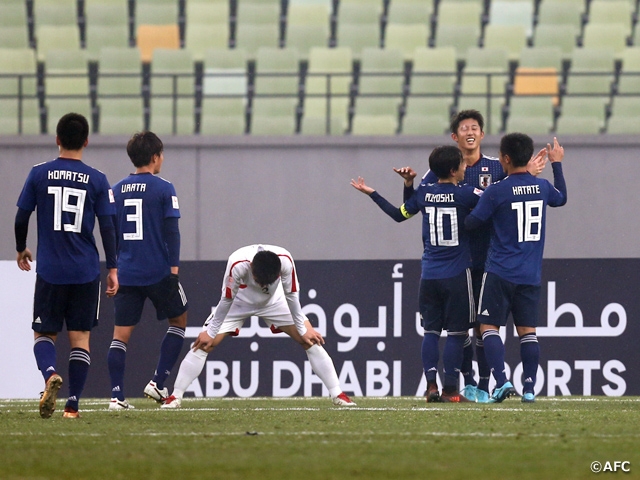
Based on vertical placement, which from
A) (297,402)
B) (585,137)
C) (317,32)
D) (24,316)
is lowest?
(297,402)

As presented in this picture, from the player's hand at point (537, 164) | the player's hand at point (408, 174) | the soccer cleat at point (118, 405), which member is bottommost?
the soccer cleat at point (118, 405)

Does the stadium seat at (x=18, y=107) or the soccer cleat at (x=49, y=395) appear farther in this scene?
the stadium seat at (x=18, y=107)

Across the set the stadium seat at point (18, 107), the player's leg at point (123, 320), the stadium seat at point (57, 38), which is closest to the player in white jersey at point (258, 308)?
the player's leg at point (123, 320)

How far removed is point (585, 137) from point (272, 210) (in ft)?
13.6

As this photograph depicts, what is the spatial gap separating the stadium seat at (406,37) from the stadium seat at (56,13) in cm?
508

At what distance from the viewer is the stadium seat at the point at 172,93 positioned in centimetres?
1570

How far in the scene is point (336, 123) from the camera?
1574 centimetres

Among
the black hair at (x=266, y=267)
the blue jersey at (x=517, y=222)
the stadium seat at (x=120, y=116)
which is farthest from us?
the stadium seat at (x=120, y=116)

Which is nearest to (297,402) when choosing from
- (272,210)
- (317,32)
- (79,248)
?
(79,248)

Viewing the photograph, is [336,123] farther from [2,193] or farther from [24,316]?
[24,316]

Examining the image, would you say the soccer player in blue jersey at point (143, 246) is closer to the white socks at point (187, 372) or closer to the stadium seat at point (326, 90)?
the white socks at point (187, 372)

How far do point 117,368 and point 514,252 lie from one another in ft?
9.77

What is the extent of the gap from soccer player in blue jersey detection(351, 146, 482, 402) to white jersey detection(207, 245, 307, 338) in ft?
3.82
